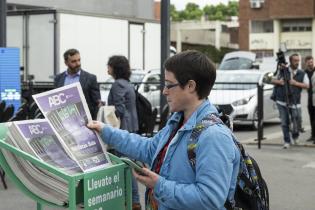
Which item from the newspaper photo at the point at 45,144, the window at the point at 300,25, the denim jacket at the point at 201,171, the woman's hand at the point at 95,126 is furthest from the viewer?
the window at the point at 300,25

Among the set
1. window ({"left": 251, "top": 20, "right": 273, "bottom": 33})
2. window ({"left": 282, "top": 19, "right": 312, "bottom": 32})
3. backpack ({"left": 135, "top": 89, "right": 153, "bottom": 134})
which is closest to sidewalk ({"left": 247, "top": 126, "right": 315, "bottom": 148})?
backpack ({"left": 135, "top": 89, "right": 153, "bottom": 134})

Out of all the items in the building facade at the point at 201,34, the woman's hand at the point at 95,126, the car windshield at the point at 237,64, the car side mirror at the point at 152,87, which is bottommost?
the car side mirror at the point at 152,87

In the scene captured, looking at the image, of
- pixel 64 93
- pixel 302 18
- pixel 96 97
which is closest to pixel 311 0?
pixel 302 18

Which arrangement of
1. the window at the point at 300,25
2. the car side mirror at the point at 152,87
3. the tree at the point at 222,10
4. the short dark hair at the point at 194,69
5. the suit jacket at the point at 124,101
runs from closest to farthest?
the short dark hair at the point at 194,69 < the suit jacket at the point at 124,101 < the car side mirror at the point at 152,87 < the window at the point at 300,25 < the tree at the point at 222,10

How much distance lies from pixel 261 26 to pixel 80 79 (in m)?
66.8

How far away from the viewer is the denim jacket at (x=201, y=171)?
113 inches

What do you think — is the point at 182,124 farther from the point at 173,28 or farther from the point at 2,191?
the point at 173,28

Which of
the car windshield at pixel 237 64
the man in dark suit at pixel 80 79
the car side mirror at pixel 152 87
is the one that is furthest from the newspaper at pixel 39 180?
the car windshield at pixel 237 64

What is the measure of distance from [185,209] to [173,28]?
3085 inches

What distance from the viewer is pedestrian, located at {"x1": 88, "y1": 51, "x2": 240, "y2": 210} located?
288 cm

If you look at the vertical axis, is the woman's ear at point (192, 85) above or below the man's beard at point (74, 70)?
below

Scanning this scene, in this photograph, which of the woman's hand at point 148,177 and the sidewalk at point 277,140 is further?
the sidewalk at point 277,140

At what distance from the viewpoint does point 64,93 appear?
3.34 metres

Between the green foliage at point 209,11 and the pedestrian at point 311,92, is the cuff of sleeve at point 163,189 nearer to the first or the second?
the pedestrian at point 311,92
